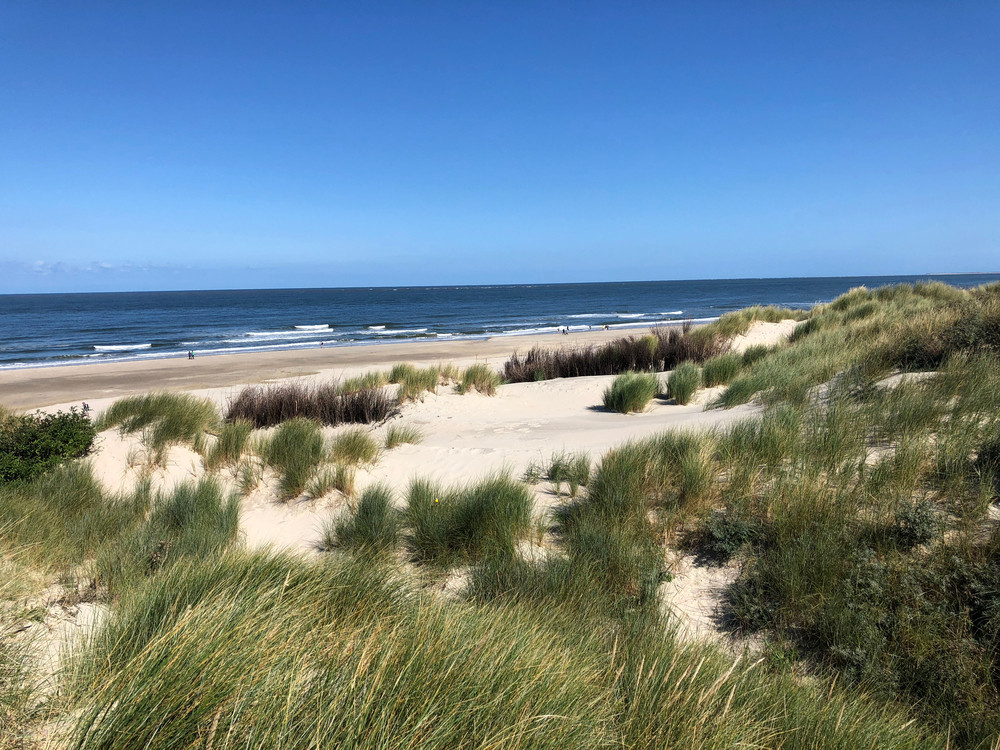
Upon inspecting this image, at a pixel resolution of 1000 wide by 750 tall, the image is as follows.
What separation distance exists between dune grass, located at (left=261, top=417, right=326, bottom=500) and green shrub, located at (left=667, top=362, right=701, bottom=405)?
21.9 ft

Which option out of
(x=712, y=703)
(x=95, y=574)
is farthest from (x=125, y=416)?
(x=712, y=703)

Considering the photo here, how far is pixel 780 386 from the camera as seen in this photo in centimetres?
844

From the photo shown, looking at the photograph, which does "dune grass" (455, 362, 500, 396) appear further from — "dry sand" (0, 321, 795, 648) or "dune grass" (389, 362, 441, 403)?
"dune grass" (389, 362, 441, 403)

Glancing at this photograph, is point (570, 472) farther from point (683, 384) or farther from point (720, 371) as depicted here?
point (720, 371)

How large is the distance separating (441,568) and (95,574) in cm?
237

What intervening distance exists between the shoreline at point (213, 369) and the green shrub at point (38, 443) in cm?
902

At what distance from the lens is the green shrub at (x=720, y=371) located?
11672 millimetres

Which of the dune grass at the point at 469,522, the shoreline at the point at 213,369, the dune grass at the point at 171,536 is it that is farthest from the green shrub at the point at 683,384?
the shoreline at the point at 213,369

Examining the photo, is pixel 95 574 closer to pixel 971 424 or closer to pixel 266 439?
pixel 266 439

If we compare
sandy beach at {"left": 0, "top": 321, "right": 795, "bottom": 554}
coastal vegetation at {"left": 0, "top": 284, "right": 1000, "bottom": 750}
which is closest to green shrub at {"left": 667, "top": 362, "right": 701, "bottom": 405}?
sandy beach at {"left": 0, "top": 321, "right": 795, "bottom": 554}

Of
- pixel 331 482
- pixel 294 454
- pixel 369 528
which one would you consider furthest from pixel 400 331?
pixel 369 528

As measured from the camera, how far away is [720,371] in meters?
11.8

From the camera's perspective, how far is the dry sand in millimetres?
5730

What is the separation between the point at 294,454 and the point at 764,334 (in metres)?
17.1
